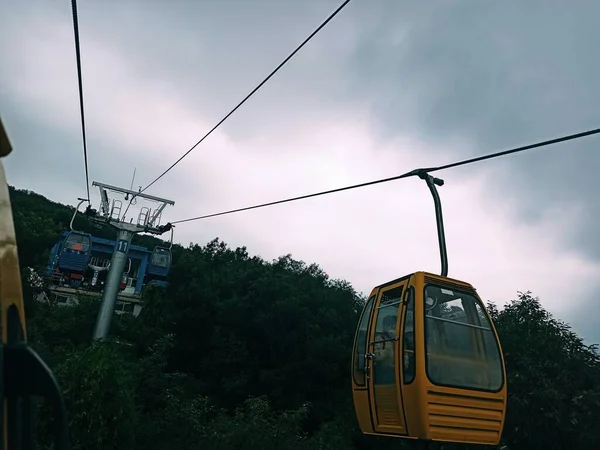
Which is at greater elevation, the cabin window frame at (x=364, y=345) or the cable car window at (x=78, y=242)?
the cable car window at (x=78, y=242)

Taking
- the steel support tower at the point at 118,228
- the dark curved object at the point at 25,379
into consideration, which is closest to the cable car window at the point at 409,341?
the dark curved object at the point at 25,379

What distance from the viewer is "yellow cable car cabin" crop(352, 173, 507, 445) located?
4672mm

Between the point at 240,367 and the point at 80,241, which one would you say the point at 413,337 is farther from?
the point at 80,241

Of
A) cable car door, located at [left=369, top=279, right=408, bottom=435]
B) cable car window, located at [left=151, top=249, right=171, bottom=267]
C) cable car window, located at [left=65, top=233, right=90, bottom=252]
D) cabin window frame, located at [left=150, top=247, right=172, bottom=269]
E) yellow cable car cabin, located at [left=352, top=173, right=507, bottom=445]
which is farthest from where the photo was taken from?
cable car window, located at [left=65, top=233, right=90, bottom=252]

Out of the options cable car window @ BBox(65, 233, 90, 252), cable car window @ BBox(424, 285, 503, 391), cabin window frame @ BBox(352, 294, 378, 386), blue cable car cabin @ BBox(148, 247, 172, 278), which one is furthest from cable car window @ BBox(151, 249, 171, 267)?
cable car window @ BBox(424, 285, 503, 391)

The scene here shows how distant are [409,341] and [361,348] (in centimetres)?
112

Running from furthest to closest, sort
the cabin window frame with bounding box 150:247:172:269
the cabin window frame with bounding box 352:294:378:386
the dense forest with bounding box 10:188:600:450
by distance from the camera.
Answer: the cabin window frame with bounding box 150:247:172:269, the dense forest with bounding box 10:188:600:450, the cabin window frame with bounding box 352:294:378:386

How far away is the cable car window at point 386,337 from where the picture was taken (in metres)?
5.20

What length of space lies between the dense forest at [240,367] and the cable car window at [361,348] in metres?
4.39

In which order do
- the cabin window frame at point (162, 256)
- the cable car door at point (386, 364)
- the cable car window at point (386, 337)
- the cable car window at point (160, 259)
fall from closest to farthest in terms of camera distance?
the cable car door at point (386, 364)
the cable car window at point (386, 337)
the cable car window at point (160, 259)
the cabin window frame at point (162, 256)

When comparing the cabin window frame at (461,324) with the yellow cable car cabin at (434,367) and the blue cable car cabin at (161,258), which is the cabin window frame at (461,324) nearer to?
the yellow cable car cabin at (434,367)

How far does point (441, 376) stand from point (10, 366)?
4276 mm

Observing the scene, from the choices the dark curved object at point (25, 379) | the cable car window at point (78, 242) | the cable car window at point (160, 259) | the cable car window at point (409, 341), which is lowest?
the dark curved object at point (25, 379)

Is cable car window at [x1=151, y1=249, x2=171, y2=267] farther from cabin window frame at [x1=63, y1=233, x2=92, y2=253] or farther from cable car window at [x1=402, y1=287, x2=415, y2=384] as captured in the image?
cable car window at [x1=402, y1=287, x2=415, y2=384]
